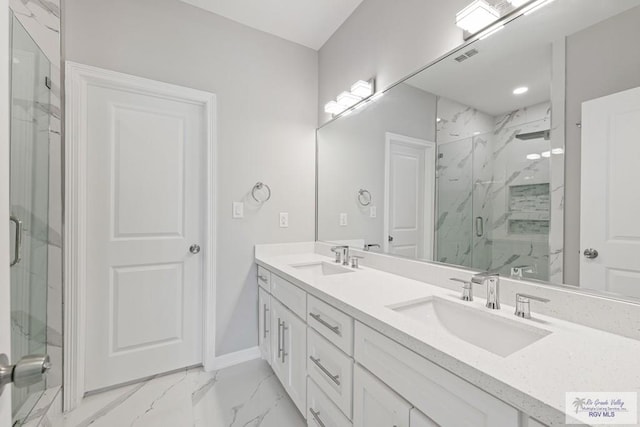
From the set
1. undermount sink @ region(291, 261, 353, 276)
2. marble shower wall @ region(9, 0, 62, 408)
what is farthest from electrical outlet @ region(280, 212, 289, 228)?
marble shower wall @ region(9, 0, 62, 408)

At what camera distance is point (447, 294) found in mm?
1207

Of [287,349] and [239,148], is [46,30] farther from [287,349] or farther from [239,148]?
[287,349]

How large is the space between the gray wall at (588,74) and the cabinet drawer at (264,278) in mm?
1567

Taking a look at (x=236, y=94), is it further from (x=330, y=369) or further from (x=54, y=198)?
(x=330, y=369)

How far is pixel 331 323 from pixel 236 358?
4.15ft

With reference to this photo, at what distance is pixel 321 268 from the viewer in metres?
2.05

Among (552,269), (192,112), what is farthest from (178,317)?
(552,269)

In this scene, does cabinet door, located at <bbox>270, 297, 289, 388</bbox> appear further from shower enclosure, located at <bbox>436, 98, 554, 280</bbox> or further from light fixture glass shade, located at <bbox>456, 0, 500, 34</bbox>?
light fixture glass shade, located at <bbox>456, 0, 500, 34</bbox>

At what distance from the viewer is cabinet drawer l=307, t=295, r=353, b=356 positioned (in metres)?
1.08

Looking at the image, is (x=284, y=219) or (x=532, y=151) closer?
(x=532, y=151)

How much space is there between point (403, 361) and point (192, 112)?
2.02 metres

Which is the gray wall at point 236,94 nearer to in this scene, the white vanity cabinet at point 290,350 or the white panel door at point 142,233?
the white panel door at point 142,233

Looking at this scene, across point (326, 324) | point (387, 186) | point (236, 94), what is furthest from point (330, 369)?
point (236, 94)

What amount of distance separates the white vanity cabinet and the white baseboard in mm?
370
